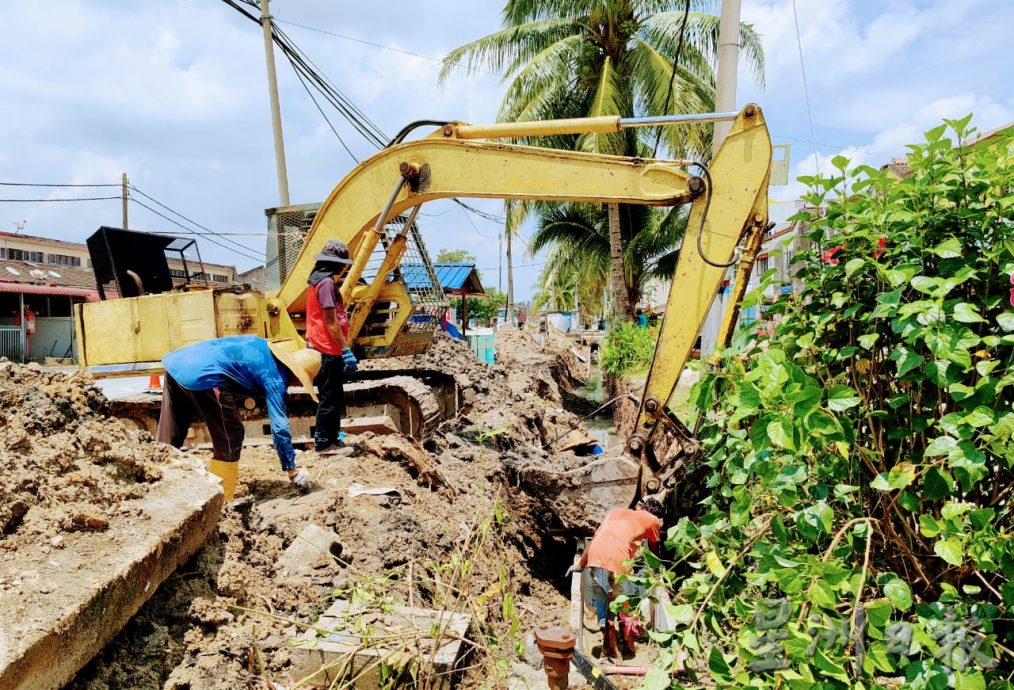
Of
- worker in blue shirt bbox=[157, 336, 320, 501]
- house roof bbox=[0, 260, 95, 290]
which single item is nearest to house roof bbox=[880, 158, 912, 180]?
worker in blue shirt bbox=[157, 336, 320, 501]

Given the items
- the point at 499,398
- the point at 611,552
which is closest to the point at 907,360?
the point at 611,552

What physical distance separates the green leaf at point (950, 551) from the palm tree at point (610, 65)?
45.8ft

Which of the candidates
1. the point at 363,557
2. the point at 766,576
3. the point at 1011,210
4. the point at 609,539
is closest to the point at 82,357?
the point at 363,557

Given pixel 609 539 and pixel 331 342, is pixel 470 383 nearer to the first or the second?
pixel 331 342

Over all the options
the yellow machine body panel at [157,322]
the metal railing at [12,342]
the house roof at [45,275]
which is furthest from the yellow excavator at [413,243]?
the house roof at [45,275]

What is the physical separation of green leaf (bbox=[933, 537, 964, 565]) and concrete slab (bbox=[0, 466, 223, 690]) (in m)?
2.29

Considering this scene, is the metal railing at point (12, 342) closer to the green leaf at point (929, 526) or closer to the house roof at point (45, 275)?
the house roof at point (45, 275)

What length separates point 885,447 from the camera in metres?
1.81

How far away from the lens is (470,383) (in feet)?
36.0

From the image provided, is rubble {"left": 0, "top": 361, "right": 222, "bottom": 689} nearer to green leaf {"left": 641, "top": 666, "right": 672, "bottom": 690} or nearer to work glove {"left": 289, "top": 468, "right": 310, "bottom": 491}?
green leaf {"left": 641, "top": 666, "right": 672, "bottom": 690}

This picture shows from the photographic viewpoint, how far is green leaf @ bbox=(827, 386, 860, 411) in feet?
5.09

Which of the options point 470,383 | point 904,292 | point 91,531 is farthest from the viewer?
point 470,383

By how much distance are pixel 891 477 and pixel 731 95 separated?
20.4 feet

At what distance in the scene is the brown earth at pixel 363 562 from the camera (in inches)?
103
